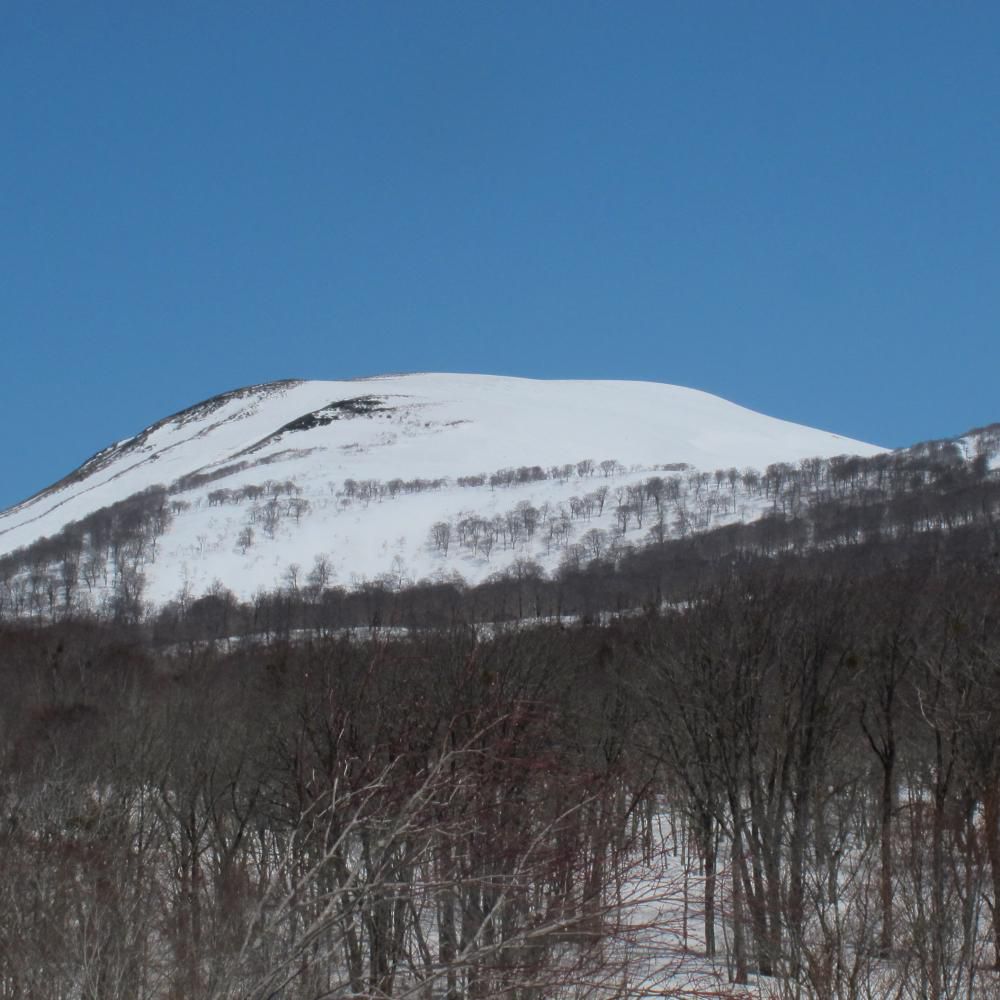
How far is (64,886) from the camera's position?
1497cm

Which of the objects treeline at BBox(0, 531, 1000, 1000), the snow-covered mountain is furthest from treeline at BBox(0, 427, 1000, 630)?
treeline at BBox(0, 531, 1000, 1000)

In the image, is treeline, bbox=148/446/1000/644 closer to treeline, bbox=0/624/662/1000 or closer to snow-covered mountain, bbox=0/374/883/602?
snow-covered mountain, bbox=0/374/883/602

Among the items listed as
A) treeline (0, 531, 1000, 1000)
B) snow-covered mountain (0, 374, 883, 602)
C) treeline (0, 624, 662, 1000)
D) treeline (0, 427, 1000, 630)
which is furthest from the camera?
snow-covered mountain (0, 374, 883, 602)

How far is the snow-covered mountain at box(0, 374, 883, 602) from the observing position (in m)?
138

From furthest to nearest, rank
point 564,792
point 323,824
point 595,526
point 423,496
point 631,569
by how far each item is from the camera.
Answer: point 423,496 → point 595,526 → point 631,569 → point 323,824 → point 564,792

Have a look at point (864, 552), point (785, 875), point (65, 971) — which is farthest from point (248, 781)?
point (864, 552)

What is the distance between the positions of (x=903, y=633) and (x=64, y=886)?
2072 cm

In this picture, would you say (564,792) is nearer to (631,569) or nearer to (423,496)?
(631,569)

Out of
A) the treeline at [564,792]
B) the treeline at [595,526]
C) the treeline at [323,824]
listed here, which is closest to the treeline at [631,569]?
the treeline at [595,526]

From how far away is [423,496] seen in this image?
159375 mm

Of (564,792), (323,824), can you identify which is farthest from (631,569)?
(564,792)

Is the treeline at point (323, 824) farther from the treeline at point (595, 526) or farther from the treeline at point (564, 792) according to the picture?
the treeline at point (595, 526)

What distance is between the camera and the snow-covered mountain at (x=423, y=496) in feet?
453

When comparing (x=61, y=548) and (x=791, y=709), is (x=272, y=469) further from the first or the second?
(x=791, y=709)
